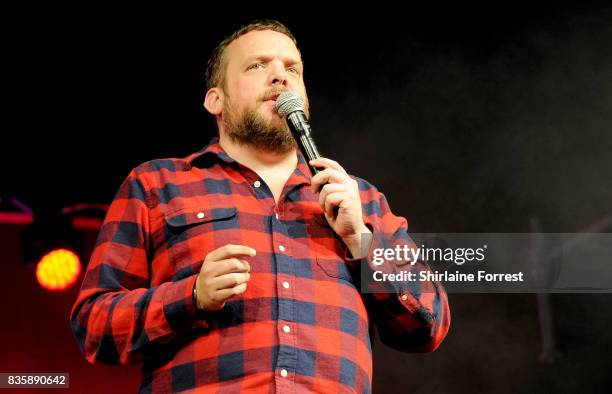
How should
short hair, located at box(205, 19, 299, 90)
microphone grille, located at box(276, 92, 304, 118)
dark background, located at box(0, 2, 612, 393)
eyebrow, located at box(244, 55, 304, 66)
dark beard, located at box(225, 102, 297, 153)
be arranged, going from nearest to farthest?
1. microphone grille, located at box(276, 92, 304, 118)
2. dark beard, located at box(225, 102, 297, 153)
3. eyebrow, located at box(244, 55, 304, 66)
4. short hair, located at box(205, 19, 299, 90)
5. dark background, located at box(0, 2, 612, 393)

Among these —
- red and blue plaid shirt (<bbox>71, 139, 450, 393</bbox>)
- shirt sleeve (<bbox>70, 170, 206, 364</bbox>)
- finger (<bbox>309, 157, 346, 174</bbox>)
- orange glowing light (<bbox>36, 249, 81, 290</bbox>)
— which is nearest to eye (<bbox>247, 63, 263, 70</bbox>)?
red and blue plaid shirt (<bbox>71, 139, 450, 393</bbox>)

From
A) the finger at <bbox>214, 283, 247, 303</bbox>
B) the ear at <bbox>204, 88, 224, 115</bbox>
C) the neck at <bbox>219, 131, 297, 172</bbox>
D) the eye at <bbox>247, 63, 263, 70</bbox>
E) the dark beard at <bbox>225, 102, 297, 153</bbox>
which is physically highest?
the eye at <bbox>247, 63, 263, 70</bbox>

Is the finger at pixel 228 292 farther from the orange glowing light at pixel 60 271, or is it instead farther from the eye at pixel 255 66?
the orange glowing light at pixel 60 271

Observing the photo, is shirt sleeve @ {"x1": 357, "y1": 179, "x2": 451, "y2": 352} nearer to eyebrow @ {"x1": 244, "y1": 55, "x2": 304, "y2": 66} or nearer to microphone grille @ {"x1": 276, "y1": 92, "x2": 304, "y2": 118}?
microphone grille @ {"x1": 276, "y1": 92, "x2": 304, "y2": 118}

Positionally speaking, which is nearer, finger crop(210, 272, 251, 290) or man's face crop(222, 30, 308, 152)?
finger crop(210, 272, 251, 290)

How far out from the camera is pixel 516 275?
2586 mm

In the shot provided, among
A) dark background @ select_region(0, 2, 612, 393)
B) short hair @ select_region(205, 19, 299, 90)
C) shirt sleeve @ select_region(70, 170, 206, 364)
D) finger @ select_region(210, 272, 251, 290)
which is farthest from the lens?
dark background @ select_region(0, 2, 612, 393)

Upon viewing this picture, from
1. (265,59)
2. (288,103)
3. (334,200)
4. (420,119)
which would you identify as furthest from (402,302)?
(420,119)

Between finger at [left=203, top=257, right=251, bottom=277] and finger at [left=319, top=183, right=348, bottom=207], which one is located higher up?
finger at [left=319, top=183, right=348, bottom=207]

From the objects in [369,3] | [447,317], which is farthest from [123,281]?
[369,3]

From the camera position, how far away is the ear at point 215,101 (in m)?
1.93

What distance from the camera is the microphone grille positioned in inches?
62.8

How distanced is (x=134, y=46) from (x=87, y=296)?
1682 millimetres

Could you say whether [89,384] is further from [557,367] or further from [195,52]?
[557,367]
